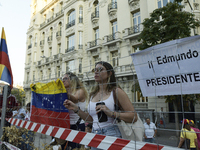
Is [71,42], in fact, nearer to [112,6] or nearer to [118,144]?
[112,6]

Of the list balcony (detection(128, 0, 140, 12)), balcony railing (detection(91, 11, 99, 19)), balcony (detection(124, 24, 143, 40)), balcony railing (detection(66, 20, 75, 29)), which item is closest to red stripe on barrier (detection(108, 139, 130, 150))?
balcony (detection(124, 24, 143, 40))

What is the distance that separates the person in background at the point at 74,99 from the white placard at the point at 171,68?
1.03 metres

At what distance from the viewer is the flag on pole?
414 cm

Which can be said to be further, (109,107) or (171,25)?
(171,25)

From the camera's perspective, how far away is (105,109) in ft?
5.38

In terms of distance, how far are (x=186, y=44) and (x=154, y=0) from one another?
12.3m

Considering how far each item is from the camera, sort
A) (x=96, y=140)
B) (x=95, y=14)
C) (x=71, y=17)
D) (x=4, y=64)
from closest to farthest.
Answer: (x=96, y=140), (x=4, y=64), (x=95, y=14), (x=71, y=17)

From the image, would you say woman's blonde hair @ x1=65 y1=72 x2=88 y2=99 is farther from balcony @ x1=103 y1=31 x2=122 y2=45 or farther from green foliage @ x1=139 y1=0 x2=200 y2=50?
balcony @ x1=103 y1=31 x2=122 y2=45

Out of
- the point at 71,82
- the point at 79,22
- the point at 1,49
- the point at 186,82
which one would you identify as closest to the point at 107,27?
the point at 79,22

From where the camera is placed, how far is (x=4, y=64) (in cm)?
418

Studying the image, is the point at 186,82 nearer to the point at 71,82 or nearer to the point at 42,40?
the point at 71,82

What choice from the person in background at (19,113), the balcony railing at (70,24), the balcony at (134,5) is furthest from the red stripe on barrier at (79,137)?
the balcony railing at (70,24)

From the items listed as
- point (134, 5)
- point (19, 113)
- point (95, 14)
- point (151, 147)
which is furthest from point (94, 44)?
point (151, 147)

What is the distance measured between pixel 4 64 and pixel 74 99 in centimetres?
280
